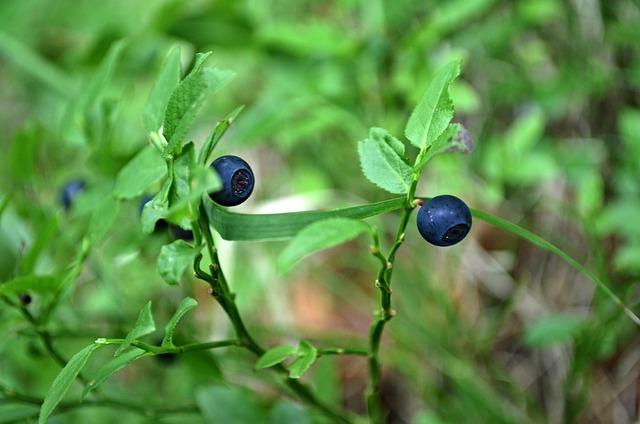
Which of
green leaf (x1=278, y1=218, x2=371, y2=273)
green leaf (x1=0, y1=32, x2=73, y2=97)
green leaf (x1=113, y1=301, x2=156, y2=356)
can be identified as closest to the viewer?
green leaf (x1=278, y1=218, x2=371, y2=273)

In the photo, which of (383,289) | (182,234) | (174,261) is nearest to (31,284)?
Answer: (182,234)

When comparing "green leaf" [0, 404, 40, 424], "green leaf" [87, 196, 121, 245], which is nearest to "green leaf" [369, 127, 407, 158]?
"green leaf" [87, 196, 121, 245]

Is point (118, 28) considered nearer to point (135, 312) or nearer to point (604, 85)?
point (135, 312)

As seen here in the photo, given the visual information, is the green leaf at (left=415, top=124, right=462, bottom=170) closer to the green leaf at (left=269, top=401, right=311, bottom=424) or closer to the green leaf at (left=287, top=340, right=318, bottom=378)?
the green leaf at (left=287, top=340, right=318, bottom=378)

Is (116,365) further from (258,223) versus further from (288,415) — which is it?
(288,415)

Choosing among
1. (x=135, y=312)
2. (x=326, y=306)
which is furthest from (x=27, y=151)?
(x=326, y=306)
